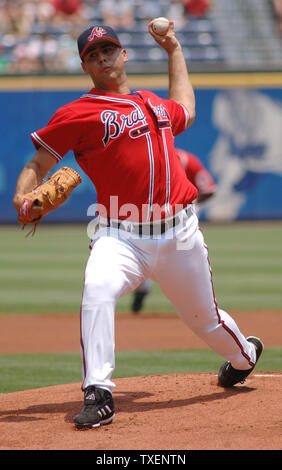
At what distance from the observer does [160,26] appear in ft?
14.1

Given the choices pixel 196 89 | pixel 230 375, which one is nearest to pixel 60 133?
pixel 230 375

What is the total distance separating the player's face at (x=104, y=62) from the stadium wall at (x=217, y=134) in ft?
40.6

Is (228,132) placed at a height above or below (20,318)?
above

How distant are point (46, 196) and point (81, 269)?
7408 millimetres

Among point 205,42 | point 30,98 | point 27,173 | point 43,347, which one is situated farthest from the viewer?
point 205,42

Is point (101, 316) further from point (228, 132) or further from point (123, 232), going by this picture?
point (228, 132)

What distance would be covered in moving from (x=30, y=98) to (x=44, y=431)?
13.5 meters

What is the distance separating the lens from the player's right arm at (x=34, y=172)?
12.3ft

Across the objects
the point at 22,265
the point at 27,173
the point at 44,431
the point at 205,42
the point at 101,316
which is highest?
the point at 205,42

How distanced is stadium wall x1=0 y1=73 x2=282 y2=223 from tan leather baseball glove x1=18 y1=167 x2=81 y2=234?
1253 centimetres

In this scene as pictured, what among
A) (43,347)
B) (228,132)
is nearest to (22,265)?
(43,347)

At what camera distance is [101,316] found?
3.70m

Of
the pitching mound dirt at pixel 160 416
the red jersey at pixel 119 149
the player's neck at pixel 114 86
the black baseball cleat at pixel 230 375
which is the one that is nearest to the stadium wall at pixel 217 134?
the pitching mound dirt at pixel 160 416

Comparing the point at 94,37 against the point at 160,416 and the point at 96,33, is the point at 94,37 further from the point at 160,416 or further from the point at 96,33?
the point at 160,416
